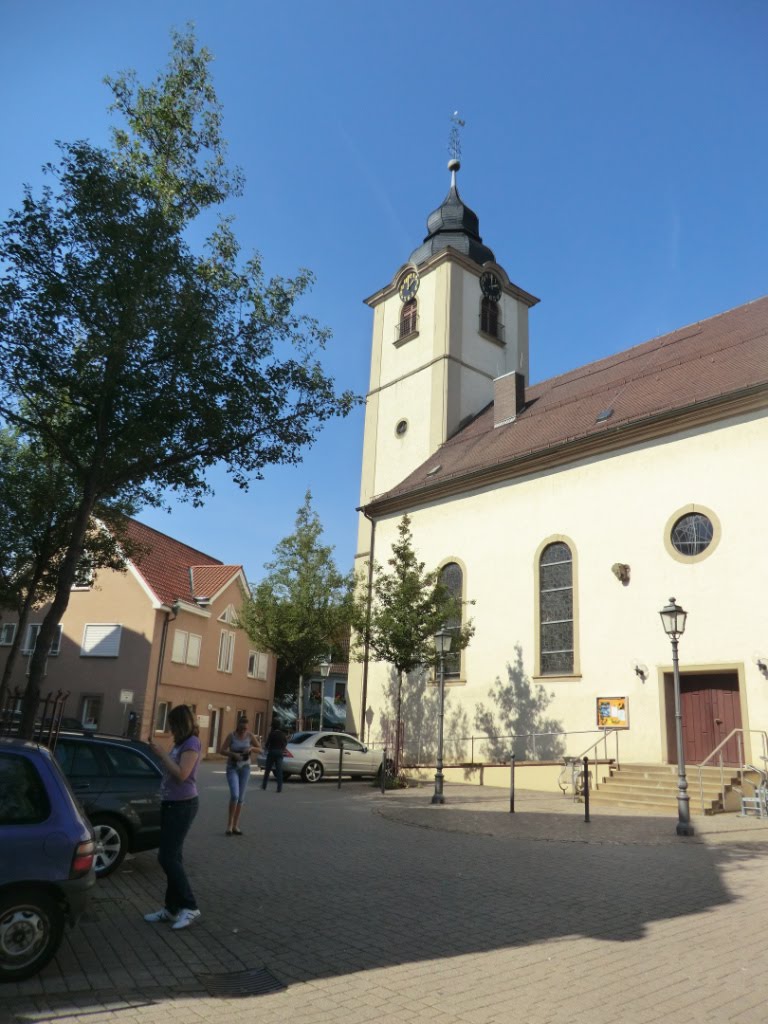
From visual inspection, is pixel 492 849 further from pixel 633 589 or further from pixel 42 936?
pixel 633 589

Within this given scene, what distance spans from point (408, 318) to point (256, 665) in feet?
58.7

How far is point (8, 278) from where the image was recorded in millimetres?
10711

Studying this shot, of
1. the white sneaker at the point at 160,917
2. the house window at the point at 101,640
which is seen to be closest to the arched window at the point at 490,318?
the house window at the point at 101,640

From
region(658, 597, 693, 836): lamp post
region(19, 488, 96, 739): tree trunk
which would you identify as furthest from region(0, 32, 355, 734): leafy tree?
region(658, 597, 693, 836): lamp post

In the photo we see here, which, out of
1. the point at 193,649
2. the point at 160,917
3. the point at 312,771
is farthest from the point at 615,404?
the point at 193,649

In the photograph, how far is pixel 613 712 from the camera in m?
18.8

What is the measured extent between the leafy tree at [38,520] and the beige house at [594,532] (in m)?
10.5

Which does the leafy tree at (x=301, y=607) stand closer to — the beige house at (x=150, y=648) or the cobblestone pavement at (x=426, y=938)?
the beige house at (x=150, y=648)

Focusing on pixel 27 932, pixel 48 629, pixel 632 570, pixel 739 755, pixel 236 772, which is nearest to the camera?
pixel 27 932

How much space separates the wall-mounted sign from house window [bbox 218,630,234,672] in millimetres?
20090

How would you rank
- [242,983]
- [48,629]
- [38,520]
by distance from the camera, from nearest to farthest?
1. [242,983]
2. [48,629]
3. [38,520]

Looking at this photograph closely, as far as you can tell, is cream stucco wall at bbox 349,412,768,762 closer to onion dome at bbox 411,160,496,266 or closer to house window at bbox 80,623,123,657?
onion dome at bbox 411,160,496,266

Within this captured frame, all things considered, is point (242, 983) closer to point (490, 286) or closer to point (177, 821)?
point (177, 821)

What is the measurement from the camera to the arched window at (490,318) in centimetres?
3212
